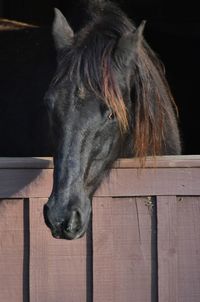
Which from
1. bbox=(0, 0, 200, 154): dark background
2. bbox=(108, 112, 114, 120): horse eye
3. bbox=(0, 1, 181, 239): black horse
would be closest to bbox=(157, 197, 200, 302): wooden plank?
bbox=(0, 1, 181, 239): black horse

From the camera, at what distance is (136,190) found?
122 inches

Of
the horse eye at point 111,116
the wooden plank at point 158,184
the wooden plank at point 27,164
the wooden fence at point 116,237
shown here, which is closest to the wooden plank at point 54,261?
the wooden fence at point 116,237

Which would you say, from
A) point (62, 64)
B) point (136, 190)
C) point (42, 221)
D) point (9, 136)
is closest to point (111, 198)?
point (136, 190)

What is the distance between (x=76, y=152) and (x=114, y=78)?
365mm

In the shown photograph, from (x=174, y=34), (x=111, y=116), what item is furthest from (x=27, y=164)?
(x=174, y=34)

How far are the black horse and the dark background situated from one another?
0.65m

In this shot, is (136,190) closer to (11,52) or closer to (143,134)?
(143,134)

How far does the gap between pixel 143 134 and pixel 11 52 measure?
227 cm

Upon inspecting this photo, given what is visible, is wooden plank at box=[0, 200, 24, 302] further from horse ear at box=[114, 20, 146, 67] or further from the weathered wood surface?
horse ear at box=[114, 20, 146, 67]

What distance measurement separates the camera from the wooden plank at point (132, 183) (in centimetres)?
310

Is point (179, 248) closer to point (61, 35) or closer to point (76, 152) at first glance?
point (76, 152)

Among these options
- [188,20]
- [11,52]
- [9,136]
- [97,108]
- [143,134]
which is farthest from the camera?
[188,20]

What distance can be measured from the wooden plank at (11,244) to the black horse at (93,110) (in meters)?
0.32

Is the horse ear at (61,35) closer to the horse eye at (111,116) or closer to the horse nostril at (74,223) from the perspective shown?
the horse eye at (111,116)
